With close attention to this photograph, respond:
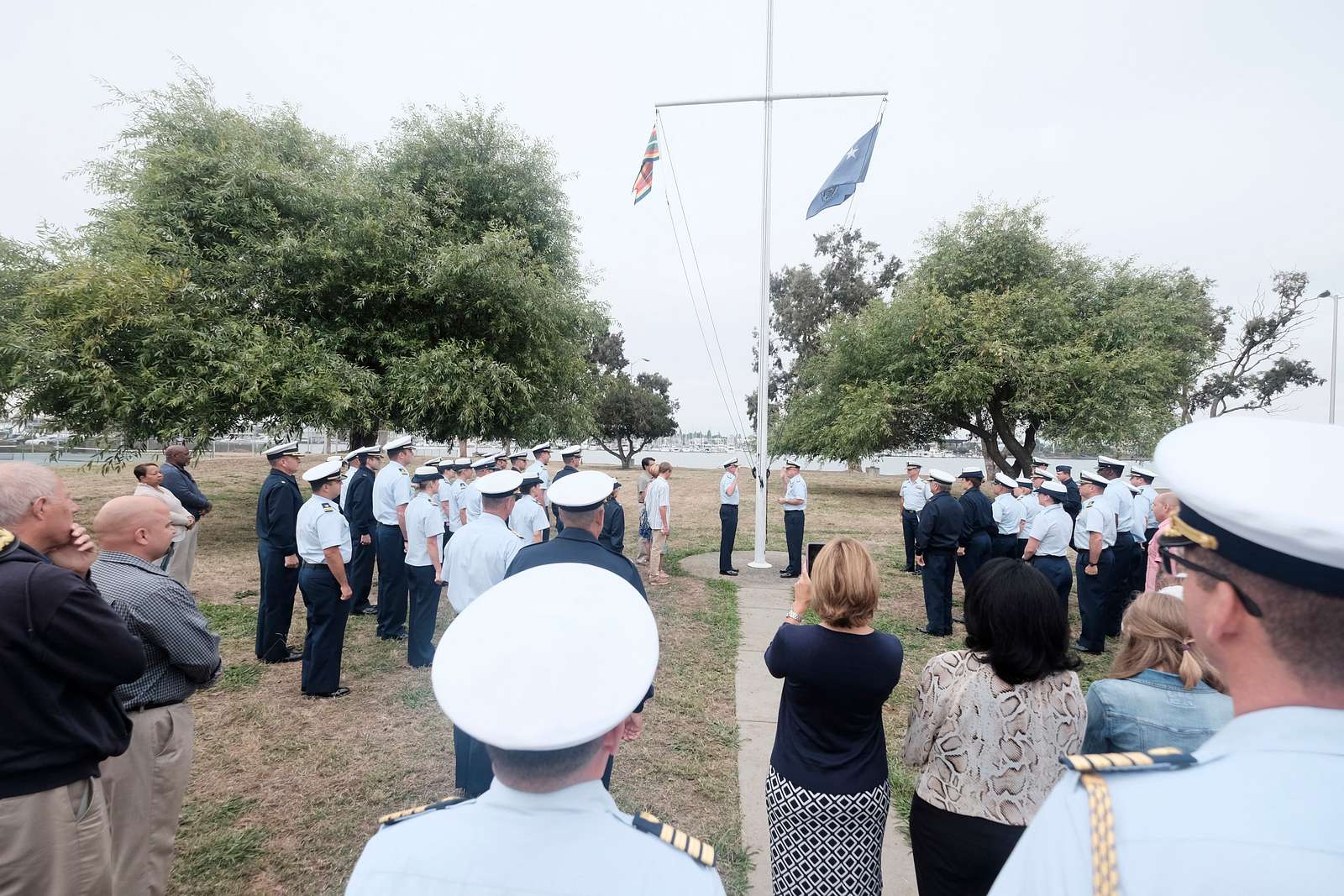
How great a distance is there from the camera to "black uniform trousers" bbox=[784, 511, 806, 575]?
10961 millimetres

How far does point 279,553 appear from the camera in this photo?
6.51 m

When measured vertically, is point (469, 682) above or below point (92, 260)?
below

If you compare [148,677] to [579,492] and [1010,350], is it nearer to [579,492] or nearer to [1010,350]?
[579,492]

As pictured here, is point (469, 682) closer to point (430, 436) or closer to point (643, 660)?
point (643, 660)

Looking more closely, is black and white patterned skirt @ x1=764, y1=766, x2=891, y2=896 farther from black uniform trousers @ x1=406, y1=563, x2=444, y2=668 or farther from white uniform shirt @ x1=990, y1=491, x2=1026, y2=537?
white uniform shirt @ x1=990, y1=491, x2=1026, y2=537

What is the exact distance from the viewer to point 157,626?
277 centimetres

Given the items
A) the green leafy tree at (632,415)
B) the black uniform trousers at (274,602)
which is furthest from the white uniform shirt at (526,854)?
the green leafy tree at (632,415)

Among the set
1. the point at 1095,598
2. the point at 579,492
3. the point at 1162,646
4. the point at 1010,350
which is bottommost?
the point at 1095,598

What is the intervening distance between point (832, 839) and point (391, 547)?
646 cm

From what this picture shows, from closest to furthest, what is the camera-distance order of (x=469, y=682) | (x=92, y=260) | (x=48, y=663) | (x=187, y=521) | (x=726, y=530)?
(x=469, y=682) → (x=48, y=663) → (x=187, y=521) → (x=726, y=530) → (x=92, y=260)

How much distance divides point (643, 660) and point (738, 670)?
19.5 feet

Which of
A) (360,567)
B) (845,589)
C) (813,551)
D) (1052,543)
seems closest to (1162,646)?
(845,589)

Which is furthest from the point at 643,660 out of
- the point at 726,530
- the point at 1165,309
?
the point at 1165,309

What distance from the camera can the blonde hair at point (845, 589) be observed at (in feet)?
8.43
